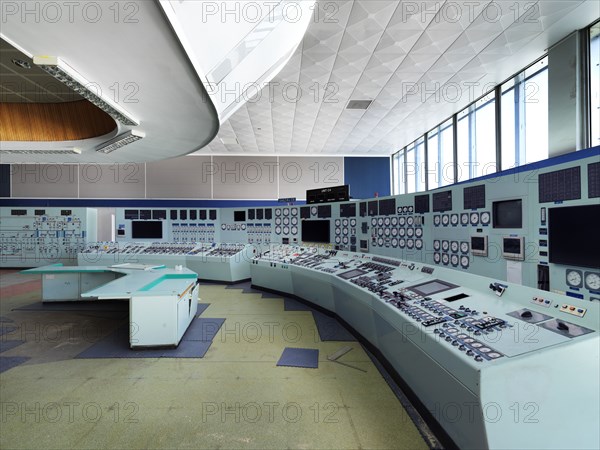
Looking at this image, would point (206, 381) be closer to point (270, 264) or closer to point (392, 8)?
point (270, 264)

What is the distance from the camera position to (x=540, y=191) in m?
1.80

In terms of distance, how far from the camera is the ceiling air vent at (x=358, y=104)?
206 inches

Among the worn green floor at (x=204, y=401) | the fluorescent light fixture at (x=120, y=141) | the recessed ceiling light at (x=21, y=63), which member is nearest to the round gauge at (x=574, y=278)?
the worn green floor at (x=204, y=401)

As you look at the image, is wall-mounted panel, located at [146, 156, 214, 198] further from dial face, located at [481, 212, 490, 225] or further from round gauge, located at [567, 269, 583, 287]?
round gauge, located at [567, 269, 583, 287]

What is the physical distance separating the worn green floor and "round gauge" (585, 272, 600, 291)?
1.31 m

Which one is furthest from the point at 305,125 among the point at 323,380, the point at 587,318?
the point at 587,318

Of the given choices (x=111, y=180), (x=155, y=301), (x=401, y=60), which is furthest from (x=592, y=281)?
(x=111, y=180)

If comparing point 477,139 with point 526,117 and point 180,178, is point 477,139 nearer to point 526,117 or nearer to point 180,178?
point 526,117

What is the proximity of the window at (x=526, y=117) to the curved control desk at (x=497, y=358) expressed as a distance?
10.3 feet

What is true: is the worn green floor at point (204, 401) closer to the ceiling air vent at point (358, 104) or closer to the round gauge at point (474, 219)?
the round gauge at point (474, 219)

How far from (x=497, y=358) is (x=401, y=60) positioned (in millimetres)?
4043

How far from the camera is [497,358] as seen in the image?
125 cm

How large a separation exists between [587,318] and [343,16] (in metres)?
3.45

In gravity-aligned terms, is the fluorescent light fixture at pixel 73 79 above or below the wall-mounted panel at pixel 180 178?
below
